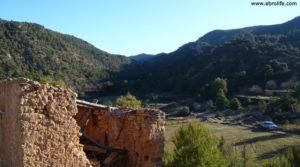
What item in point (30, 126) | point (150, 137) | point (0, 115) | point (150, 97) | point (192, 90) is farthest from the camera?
point (192, 90)

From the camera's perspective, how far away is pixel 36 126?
9.43m

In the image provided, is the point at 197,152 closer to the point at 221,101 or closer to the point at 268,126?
the point at 268,126

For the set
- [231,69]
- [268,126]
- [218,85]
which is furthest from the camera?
[231,69]

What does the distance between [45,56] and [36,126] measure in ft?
158

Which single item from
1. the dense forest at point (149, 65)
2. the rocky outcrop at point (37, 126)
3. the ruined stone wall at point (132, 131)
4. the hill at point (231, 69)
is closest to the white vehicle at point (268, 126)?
the dense forest at point (149, 65)

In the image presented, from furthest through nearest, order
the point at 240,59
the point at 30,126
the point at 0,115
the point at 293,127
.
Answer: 1. the point at 240,59
2. the point at 293,127
3. the point at 0,115
4. the point at 30,126

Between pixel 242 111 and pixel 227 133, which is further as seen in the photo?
pixel 242 111

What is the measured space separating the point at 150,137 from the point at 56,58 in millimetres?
47778

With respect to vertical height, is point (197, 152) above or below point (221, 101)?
below

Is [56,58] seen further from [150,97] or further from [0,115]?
[0,115]

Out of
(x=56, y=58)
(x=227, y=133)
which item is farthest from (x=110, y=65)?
(x=227, y=133)

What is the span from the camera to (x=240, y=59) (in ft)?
247

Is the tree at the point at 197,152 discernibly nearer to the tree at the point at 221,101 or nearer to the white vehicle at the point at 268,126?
the white vehicle at the point at 268,126

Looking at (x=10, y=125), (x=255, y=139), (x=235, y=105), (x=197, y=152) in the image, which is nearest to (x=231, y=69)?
(x=235, y=105)
